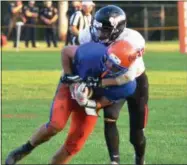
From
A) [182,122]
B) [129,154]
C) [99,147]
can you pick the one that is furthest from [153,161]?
[182,122]

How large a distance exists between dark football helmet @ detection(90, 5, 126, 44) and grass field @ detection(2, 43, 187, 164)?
1787 millimetres

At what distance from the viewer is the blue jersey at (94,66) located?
702 centimetres

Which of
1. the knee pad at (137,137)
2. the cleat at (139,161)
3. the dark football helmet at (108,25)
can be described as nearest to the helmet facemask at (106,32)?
the dark football helmet at (108,25)

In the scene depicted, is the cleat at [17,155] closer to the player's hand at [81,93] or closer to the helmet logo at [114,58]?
the player's hand at [81,93]

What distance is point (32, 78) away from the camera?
19.0 meters

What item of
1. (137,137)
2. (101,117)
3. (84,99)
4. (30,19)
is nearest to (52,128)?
(84,99)

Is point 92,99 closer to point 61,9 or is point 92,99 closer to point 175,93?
point 175,93

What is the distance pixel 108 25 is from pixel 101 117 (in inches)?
218

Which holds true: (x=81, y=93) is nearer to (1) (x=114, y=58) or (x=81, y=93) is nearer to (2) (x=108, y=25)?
(1) (x=114, y=58)

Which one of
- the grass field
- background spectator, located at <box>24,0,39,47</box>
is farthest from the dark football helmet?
background spectator, located at <box>24,0,39,47</box>

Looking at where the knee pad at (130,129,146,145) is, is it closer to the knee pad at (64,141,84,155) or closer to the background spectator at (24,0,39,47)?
the knee pad at (64,141,84,155)

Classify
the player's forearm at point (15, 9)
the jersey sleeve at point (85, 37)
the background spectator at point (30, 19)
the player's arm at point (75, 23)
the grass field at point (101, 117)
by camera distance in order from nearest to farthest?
the jersey sleeve at point (85, 37), the grass field at point (101, 117), the player's arm at point (75, 23), the background spectator at point (30, 19), the player's forearm at point (15, 9)

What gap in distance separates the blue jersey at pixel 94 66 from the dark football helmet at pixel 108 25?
0.14 metres

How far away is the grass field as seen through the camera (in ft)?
29.5
